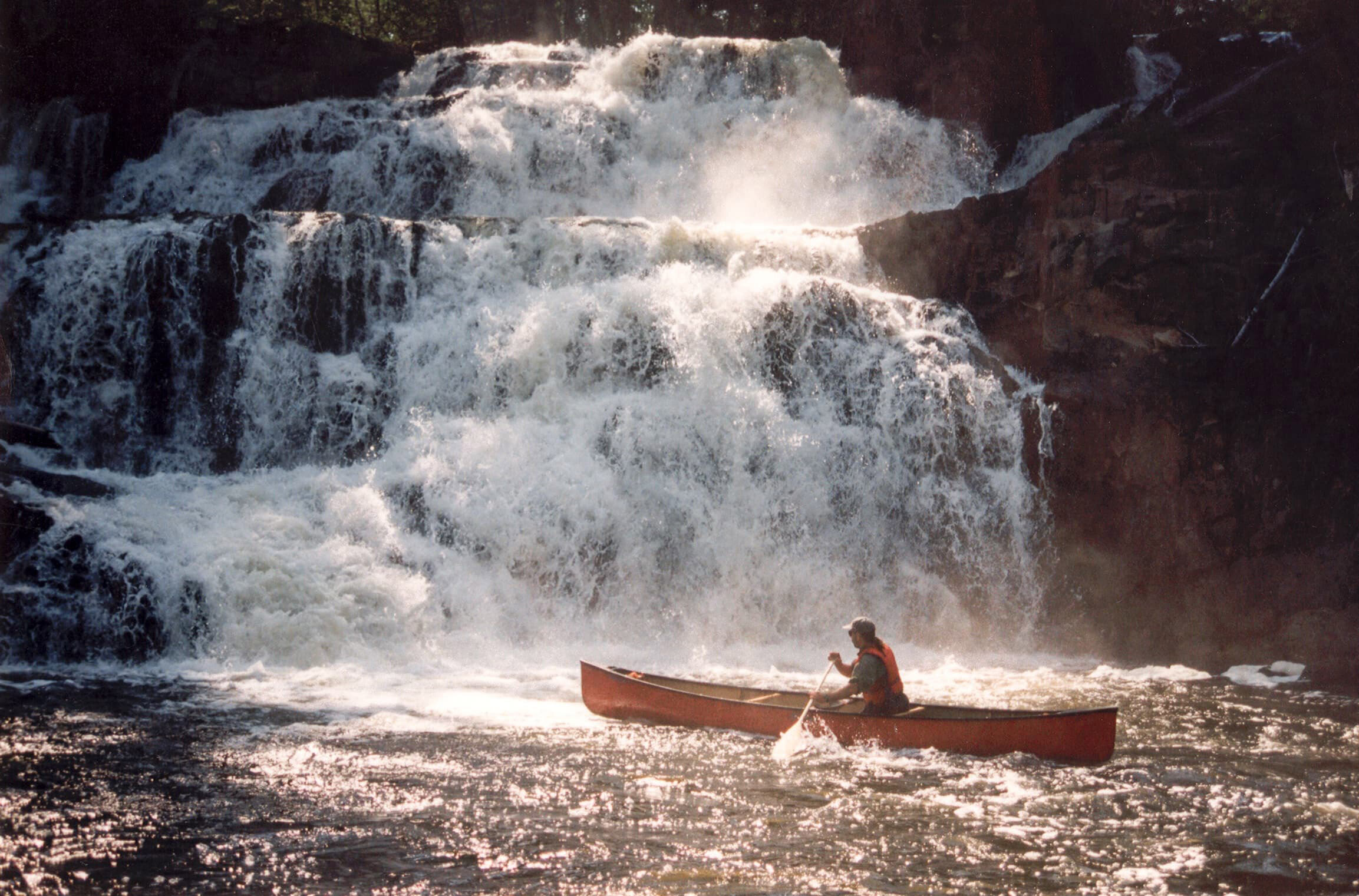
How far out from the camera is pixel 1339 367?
16.2m

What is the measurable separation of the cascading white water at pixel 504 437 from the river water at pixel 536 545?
49mm

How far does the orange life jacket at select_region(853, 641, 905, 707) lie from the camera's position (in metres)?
9.75

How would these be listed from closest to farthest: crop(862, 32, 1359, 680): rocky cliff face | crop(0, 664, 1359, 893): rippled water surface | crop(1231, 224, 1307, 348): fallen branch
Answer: crop(0, 664, 1359, 893): rippled water surface < crop(862, 32, 1359, 680): rocky cliff face < crop(1231, 224, 1307, 348): fallen branch

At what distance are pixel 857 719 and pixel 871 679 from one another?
13.2 inches

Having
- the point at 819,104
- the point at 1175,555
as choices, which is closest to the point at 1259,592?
the point at 1175,555

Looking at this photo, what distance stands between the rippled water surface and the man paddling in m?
0.44

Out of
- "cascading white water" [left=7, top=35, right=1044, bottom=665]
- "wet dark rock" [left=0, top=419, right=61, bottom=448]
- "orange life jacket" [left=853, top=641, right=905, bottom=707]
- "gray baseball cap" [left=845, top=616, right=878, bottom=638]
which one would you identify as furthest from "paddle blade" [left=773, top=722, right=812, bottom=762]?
"wet dark rock" [left=0, top=419, right=61, bottom=448]

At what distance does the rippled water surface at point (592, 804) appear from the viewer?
7.12 m

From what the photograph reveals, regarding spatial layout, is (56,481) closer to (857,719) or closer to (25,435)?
(25,435)

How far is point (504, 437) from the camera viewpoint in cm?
1589

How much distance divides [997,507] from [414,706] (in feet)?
27.3

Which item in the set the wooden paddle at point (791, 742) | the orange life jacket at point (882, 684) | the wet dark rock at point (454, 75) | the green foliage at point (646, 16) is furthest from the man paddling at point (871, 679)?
the wet dark rock at point (454, 75)

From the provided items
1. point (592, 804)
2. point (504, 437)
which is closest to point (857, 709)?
point (592, 804)

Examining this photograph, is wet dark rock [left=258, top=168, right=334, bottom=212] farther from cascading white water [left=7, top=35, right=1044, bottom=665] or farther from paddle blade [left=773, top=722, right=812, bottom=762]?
paddle blade [left=773, top=722, right=812, bottom=762]
